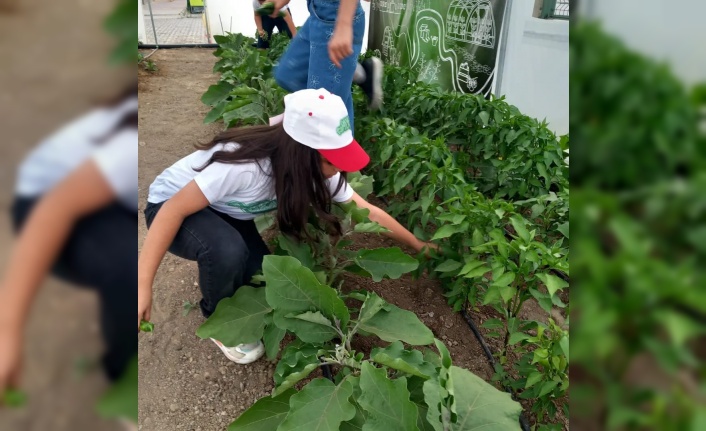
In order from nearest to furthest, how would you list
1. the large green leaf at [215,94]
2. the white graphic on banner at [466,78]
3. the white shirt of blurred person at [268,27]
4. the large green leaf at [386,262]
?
the large green leaf at [386,262] < the white graphic on banner at [466,78] < the large green leaf at [215,94] < the white shirt of blurred person at [268,27]

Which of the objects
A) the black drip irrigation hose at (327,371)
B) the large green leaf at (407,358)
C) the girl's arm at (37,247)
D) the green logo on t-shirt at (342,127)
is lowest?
the black drip irrigation hose at (327,371)

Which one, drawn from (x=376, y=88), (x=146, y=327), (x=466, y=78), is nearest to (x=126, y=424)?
(x=146, y=327)

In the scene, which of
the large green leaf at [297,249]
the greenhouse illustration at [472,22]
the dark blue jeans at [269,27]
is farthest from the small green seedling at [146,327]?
the dark blue jeans at [269,27]

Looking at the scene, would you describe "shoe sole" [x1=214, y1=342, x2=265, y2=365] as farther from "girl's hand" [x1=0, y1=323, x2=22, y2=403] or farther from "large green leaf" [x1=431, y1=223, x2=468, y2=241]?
"girl's hand" [x1=0, y1=323, x2=22, y2=403]

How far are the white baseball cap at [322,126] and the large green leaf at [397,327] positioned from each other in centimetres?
49

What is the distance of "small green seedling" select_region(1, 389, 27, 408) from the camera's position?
0.74ft

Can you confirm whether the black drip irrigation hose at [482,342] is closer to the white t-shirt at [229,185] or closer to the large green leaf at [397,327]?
the large green leaf at [397,327]

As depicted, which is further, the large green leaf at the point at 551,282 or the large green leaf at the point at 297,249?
the large green leaf at the point at 297,249

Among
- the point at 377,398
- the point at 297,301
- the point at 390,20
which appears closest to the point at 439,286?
the point at 297,301

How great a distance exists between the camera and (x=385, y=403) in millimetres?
1250

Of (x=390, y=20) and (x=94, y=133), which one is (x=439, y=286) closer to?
(x=94, y=133)

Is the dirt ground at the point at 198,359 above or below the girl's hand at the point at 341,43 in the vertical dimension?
below

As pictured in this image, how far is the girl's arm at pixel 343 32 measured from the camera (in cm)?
228

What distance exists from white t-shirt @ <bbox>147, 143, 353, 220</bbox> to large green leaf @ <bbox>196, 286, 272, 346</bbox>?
33 cm
